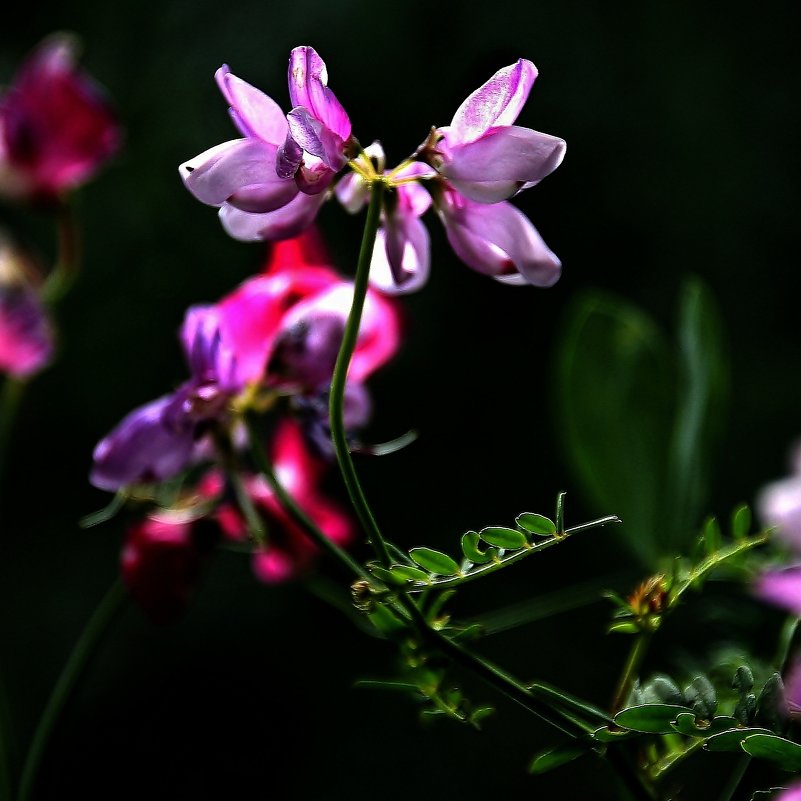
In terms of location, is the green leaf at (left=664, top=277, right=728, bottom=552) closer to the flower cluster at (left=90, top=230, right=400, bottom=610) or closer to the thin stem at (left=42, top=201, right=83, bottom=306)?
the flower cluster at (left=90, top=230, right=400, bottom=610)

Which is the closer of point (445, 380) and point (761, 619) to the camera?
point (761, 619)

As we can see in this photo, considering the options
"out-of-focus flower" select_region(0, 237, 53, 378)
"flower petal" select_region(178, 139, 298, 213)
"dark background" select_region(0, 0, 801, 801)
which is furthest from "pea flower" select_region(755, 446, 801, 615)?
"dark background" select_region(0, 0, 801, 801)

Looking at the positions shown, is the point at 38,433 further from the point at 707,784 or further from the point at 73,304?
the point at 707,784

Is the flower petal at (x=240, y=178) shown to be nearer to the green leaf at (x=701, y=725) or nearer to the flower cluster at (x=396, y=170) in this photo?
the flower cluster at (x=396, y=170)

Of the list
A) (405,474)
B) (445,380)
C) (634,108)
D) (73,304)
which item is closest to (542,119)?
(634,108)

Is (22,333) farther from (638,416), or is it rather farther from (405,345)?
(405,345)

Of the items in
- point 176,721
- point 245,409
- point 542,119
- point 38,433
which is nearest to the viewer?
point 245,409

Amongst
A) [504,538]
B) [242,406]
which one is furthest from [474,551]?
[242,406]

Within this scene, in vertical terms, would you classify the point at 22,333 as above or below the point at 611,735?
above
